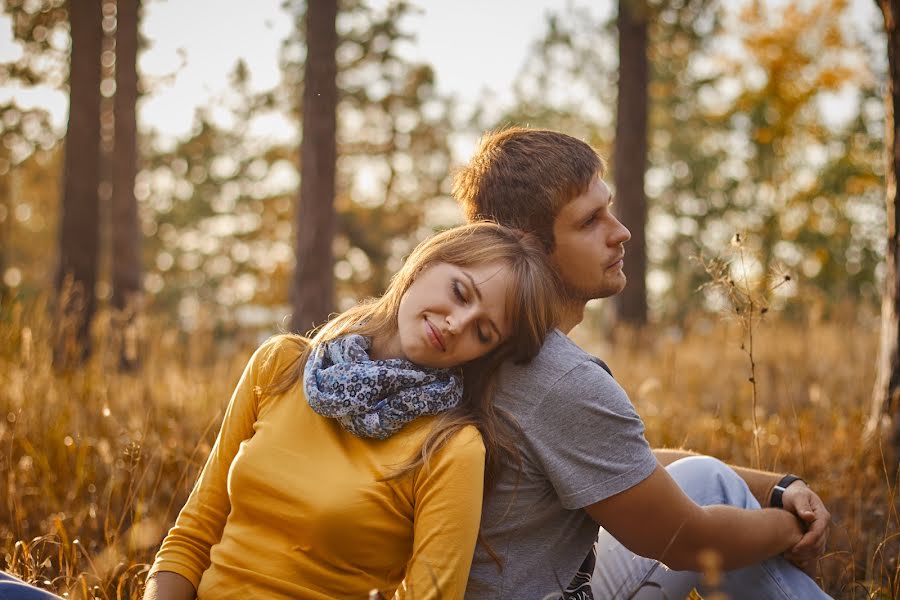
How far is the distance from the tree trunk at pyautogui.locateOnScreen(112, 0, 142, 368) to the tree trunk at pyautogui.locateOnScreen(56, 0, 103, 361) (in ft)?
0.90

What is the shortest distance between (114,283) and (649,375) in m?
5.91

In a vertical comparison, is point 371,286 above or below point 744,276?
below

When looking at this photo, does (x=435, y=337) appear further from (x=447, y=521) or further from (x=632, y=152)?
(x=632, y=152)

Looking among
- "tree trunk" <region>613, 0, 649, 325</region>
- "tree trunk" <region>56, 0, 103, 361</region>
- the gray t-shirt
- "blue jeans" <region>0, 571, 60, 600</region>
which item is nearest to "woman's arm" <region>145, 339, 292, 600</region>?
"blue jeans" <region>0, 571, 60, 600</region>

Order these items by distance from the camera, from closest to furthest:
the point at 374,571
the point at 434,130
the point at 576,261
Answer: the point at 374,571 < the point at 576,261 < the point at 434,130

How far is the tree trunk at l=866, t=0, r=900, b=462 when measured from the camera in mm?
3779

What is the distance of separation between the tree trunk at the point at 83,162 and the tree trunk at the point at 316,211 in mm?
2900

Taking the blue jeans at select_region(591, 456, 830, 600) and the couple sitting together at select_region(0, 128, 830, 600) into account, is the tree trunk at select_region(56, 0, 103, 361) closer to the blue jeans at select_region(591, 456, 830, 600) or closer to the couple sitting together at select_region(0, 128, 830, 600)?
the couple sitting together at select_region(0, 128, 830, 600)

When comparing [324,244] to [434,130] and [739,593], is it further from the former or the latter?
[434,130]

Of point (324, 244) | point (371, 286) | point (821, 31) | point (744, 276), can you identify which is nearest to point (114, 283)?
point (324, 244)

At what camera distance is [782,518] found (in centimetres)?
207

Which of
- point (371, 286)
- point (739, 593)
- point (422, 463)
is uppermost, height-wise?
point (422, 463)

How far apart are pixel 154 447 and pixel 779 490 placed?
267 centimetres

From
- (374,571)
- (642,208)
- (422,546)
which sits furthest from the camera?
(642,208)
